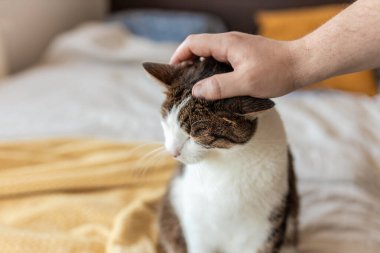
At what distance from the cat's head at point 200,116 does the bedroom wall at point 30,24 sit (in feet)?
5.02

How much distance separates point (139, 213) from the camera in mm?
1006

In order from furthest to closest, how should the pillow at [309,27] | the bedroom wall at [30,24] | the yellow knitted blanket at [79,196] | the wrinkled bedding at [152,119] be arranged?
the bedroom wall at [30,24] → the pillow at [309,27] → the wrinkled bedding at [152,119] → the yellow knitted blanket at [79,196]

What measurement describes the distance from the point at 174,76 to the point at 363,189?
0.67m

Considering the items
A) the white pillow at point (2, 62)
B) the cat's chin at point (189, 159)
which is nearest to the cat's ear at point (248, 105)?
the cat's chin at point (189, 159)

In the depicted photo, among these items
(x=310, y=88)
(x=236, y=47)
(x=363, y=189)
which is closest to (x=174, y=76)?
(x=236, y=47)

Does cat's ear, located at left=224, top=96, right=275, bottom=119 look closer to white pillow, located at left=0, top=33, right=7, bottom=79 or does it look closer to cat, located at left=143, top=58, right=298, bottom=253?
cat, located at left=143, top=58, right=298, bottom=253

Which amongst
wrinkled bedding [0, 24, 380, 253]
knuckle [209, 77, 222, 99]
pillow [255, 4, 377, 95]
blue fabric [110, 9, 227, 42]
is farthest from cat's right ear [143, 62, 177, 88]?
blue fabric [110, 9, 227, 42]

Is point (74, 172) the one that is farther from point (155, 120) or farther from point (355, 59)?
point (355, 59)

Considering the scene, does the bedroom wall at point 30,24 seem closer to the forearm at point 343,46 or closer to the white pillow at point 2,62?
the white pillow at point 2,62

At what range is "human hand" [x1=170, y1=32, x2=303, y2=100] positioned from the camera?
663 millimetres

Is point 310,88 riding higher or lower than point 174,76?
lower

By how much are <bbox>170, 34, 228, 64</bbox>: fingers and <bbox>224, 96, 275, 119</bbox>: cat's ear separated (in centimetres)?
9

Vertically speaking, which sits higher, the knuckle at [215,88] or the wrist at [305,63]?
the wrist at [305,63]

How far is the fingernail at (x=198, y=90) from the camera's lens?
0.67 meters
